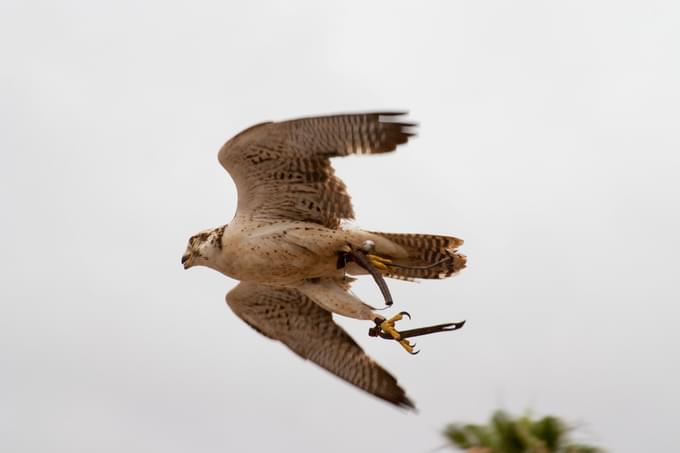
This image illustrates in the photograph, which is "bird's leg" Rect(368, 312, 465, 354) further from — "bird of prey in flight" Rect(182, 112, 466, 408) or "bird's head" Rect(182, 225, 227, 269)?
"bird's head" Rect(182, 225, 227, 269)

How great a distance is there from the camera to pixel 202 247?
13.3 m

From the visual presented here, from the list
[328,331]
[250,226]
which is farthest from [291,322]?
[250,226]

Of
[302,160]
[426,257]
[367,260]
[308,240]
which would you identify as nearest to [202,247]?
[308,240]

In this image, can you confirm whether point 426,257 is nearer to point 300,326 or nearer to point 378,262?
point 378,262

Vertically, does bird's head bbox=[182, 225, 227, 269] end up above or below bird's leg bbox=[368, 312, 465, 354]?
above

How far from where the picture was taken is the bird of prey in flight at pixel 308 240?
41.8 feet

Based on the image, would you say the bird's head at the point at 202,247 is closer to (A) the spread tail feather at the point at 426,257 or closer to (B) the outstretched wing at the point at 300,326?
(B) the outstretched wing at the point at 300,326

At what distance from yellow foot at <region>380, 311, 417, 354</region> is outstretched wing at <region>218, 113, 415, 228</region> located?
4.40 ft

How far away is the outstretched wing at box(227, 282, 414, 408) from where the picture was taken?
14.3 meters

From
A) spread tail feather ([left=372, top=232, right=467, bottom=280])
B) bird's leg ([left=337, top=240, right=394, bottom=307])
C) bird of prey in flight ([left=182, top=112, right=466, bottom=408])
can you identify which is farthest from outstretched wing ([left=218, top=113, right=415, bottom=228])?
spread tail feather ([left=372, top=232, right=467, bottom=280])

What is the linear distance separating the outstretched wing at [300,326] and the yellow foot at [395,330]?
3.82 ft

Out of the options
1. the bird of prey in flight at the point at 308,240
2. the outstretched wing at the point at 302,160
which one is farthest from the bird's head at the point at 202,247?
the outstretched wing at the point at 302,160

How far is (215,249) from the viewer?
43.3 ft

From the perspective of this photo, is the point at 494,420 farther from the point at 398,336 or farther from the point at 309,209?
the point at 309,209
